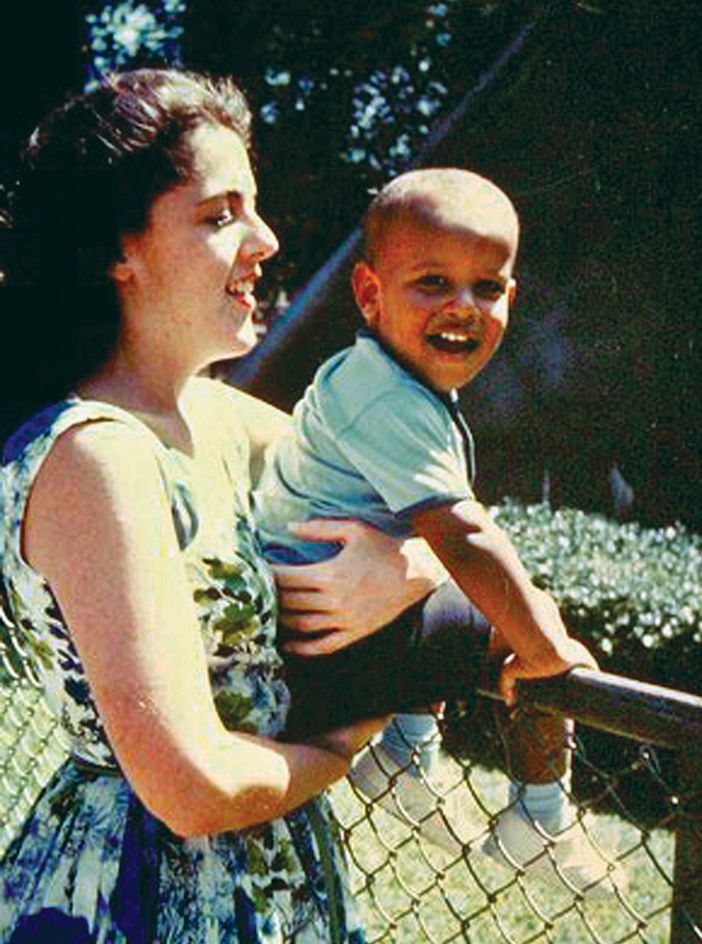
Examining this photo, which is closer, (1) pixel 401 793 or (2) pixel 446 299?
(2) pixel 446 299

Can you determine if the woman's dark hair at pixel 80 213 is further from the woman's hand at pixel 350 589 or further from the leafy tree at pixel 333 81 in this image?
the leafy tree at pixel 333 81

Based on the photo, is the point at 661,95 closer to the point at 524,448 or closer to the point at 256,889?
the point at 524,448

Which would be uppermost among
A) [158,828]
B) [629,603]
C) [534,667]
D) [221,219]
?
[221,219]

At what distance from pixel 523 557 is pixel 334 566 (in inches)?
214

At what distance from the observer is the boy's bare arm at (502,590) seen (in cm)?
198

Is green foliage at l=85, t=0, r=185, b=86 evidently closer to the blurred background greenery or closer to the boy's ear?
the blurred background greenery

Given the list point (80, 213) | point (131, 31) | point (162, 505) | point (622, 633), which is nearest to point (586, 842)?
point (162, 505)

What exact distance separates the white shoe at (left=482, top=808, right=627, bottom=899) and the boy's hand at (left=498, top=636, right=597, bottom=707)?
0.35 meters

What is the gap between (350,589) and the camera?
206cm

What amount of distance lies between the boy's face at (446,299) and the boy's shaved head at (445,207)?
0.5 inches

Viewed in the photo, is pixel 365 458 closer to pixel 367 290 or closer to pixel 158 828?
pixel 367 290

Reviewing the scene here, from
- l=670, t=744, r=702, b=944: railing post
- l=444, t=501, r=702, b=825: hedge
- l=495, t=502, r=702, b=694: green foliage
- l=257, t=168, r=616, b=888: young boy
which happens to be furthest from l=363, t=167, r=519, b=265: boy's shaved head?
l=495, t=502, r=702, b=694: green foliage

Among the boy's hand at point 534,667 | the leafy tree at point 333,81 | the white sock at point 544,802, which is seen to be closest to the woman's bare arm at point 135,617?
the boy's hand at point 534,667

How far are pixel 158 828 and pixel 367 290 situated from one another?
103 centimetres
